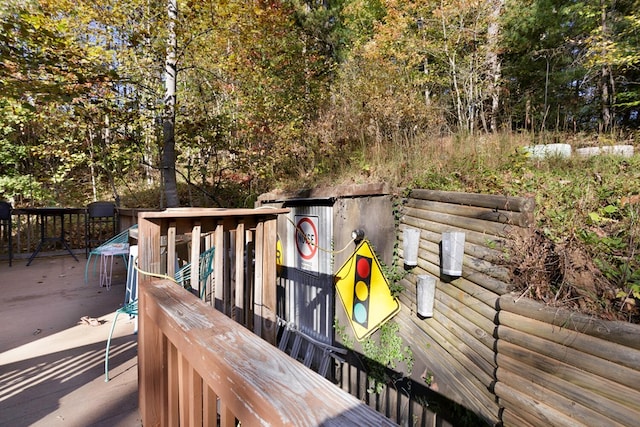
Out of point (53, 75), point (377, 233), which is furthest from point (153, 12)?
point (377, 233)

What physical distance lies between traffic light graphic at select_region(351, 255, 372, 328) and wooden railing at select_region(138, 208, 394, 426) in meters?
1.87

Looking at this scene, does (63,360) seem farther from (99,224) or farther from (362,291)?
(99,224)

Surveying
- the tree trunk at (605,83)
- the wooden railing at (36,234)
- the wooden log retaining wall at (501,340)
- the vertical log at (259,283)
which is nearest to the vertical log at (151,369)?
the vertical log at (259,283)

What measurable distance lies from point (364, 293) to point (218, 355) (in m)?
3.15

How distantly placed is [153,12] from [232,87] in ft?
7.44

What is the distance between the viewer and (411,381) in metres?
3.17

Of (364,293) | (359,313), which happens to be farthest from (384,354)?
(364,293)

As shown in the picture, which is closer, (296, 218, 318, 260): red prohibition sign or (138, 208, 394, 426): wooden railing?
(138, 208, 394, 426): wooden railing

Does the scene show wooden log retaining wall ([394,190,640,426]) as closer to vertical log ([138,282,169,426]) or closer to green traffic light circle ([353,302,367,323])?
green traffic light circle ([353,302,367,323])

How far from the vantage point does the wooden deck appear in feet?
6.73

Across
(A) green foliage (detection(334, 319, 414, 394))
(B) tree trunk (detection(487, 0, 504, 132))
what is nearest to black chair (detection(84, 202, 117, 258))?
(A) green foliage (detection(334, 319, 414, 394))

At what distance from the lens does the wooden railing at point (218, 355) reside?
57 centimetres

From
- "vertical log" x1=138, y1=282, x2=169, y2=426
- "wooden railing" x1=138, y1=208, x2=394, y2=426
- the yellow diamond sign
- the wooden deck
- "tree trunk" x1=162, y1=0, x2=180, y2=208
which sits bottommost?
the wooden deck

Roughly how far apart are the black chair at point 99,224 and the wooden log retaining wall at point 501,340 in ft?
24.3
